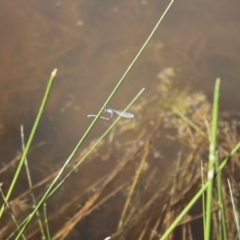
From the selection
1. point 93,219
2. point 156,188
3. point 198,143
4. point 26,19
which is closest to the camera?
point 93,219

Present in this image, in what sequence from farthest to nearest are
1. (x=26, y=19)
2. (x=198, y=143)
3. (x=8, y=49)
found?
1. (x=26, y=19)
2. (x=8, y=49)
3. (x=198, y=143)

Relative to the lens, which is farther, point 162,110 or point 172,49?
point 172,49

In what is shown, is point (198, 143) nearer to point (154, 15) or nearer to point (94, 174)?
point (94, 174)

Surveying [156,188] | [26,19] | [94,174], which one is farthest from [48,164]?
[26,19]

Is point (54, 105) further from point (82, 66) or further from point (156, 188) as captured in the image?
point (156, 188)

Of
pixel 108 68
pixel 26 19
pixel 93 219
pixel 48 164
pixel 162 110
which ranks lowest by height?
pixel 93 219

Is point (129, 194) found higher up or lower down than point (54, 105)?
lower down
